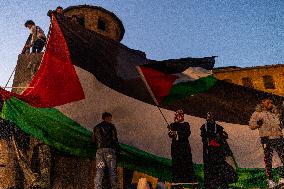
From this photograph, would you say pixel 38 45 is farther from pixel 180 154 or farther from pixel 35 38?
pixel 180 154

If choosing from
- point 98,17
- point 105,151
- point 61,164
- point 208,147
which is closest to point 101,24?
point 98,17

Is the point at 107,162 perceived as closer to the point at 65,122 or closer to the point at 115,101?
the point at 65,122

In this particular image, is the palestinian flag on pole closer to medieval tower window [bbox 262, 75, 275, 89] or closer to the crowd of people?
the crowd of people

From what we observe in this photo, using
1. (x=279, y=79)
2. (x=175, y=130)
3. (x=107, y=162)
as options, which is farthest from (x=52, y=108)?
(x=279, y=79)

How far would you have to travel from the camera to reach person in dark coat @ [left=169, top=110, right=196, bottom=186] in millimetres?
7473

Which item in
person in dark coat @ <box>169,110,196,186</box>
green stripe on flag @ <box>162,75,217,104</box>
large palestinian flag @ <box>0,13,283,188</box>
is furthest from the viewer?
green stripe on flag @ <box>162,75,217,104</box>

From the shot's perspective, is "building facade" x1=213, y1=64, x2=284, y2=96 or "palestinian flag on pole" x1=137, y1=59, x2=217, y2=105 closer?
"palestinian flag on pole" x1=137, y1=59, x2=217, y2=105

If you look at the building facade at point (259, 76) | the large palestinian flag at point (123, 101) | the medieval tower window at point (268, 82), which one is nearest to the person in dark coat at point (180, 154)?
the large palestinian flag at point (123, 101)

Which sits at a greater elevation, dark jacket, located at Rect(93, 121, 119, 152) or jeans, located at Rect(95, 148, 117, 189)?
dark jacket, located at Rect(93, 121, 119, 152)

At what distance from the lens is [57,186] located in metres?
8.34

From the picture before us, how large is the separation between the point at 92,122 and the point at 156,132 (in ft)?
6.20

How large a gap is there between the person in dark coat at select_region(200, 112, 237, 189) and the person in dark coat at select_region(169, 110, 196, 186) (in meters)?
0.53

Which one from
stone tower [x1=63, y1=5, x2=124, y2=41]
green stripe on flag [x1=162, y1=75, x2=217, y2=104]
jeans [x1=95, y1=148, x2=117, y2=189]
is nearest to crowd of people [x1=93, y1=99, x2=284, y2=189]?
jeans [x1=95, y1=148, x2=117, y2=189]

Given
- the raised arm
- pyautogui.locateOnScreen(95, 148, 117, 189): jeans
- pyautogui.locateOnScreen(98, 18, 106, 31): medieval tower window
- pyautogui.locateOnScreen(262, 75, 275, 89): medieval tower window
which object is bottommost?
pyautogui.locateOnScreen(95, 148, 117, 189): jeans
